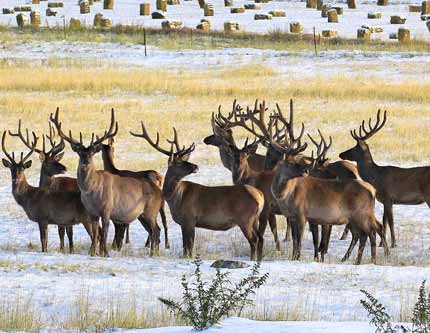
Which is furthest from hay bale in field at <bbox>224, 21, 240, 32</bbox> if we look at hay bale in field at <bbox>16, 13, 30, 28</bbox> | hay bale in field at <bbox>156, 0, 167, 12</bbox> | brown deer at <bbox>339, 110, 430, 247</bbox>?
brown deer at <bbox>339, 110, 430, 247</bbox>

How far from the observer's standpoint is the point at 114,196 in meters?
13.7

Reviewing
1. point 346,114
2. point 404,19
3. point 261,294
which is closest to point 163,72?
point 346,114

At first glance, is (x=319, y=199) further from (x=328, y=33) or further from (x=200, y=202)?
(x=328, y=33)

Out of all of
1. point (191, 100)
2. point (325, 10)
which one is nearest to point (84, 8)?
point (325, 10)

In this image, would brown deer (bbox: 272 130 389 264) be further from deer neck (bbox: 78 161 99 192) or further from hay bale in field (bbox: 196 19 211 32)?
hay bale in field (bbox: 196 19 211 32)

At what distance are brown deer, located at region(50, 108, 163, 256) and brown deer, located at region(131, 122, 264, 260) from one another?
0.36 metres

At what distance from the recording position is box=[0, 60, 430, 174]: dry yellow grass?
2388 centimetres

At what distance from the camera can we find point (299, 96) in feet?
104

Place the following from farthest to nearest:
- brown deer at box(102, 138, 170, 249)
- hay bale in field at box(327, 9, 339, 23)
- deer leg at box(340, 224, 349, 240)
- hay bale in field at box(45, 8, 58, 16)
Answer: hay bale in field at box(45, 8, 58, 16) < hay bale in field at box(327, 9, 339, 23) < deer leg at box(340, 224, 349, 240) < brown deer at box(102, 138, 170, 249)

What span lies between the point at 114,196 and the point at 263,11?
4460cm

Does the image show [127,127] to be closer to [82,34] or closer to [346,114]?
[346,114]

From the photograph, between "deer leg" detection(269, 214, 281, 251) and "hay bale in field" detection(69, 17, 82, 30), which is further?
"hay bale in field" detection(69, 17, 82, 30)

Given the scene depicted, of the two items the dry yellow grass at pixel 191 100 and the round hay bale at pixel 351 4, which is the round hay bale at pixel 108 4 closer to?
the round hay bale at pixel 351 4

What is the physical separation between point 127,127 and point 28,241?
1146cm
